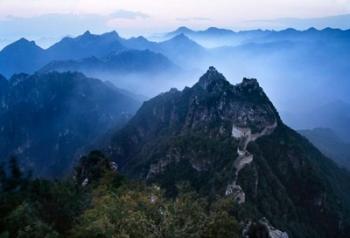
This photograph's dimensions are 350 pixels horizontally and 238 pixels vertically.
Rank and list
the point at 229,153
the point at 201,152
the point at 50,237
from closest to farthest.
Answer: the point at 50,237 → the point at 229,153 → the point at 201,152

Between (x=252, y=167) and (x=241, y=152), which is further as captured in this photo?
(x=241, y=152)

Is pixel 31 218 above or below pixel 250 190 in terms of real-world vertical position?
above

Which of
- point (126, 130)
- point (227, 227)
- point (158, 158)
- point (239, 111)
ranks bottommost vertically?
point (126, 130)

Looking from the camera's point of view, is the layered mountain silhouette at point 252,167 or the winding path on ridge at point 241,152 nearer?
the winding path on ridge at point 241,152

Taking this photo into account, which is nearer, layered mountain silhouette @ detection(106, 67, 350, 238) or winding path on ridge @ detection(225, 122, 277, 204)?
winding path on ridge @ detection(225, 122, 277, 204)

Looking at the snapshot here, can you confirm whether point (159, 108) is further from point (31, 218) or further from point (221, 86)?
point (31, 218)

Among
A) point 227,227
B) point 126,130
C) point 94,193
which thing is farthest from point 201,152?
point 126,130

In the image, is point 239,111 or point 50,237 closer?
point 50,237

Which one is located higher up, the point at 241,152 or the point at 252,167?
the point at 241,152
